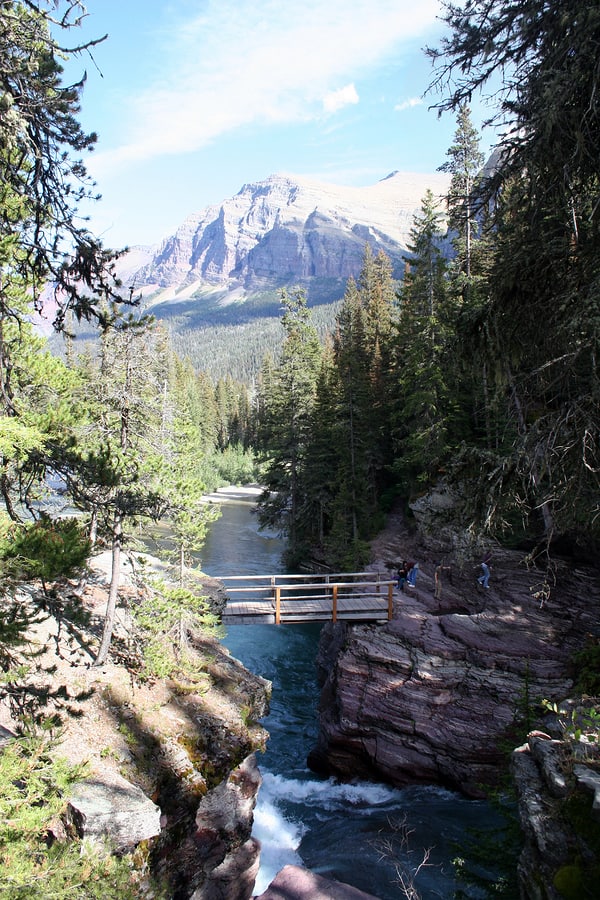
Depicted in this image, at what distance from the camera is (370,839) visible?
1328 cm

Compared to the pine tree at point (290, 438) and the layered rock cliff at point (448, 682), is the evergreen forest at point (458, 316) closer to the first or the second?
the layered rock cliff at point (448, 682)

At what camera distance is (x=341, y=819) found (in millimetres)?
14672

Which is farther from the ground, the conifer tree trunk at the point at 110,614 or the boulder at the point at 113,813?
the conifer tree trunk at the point at 110,614

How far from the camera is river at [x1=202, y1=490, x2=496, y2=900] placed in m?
11.9

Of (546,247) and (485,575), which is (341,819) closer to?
(485,575)

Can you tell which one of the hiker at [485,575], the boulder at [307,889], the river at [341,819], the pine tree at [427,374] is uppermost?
the pine tree at [427,374]

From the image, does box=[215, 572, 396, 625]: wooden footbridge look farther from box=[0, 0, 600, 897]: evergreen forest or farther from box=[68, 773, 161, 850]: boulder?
box=[68, 773, 161, 850]: boulder

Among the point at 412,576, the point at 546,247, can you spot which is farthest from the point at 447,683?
the point at 546,247

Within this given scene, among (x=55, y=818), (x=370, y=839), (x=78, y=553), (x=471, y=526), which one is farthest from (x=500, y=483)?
(x=370, y=839)

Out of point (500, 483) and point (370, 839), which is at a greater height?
point (500, 483)

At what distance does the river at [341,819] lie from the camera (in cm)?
1185

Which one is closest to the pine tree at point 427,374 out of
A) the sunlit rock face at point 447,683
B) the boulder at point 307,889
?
the sunlit rock face at point 447,683

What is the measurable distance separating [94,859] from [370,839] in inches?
352

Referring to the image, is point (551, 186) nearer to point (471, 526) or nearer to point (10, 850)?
point (471, 526)
